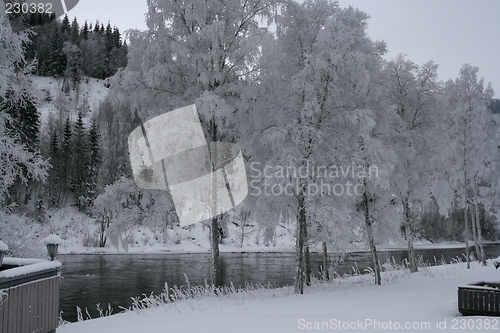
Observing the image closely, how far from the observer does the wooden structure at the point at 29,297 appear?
7.13 meters

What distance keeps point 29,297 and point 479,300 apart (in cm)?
962

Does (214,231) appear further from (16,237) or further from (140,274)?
(140,274)

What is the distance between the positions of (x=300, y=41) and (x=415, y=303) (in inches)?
341

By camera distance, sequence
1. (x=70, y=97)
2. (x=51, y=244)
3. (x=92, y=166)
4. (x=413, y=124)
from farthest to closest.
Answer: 1. (x=70, y=97)
2. (x=92, y=166)
3. (x=413, y=124)
4. (x=51, y=244)

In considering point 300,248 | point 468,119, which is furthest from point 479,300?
point 468,119

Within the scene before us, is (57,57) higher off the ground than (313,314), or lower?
higher

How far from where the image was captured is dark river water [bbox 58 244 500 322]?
16703 mm

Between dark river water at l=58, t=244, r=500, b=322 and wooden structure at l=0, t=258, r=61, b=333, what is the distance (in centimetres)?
535

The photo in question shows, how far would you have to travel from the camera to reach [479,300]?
365 inches

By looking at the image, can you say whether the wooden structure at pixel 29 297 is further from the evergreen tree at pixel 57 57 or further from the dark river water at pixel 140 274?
the evergreen tree at pixel 57 57

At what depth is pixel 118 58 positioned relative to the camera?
292 ft

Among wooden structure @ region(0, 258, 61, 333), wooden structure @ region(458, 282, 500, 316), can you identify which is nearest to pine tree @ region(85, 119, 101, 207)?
wooden structure @ region(0, 258, 61, 333)

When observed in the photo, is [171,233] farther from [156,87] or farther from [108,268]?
[156,87]

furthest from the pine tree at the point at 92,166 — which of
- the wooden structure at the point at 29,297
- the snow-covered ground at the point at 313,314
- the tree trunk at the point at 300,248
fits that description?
the wooden structure at the point at 29,297
